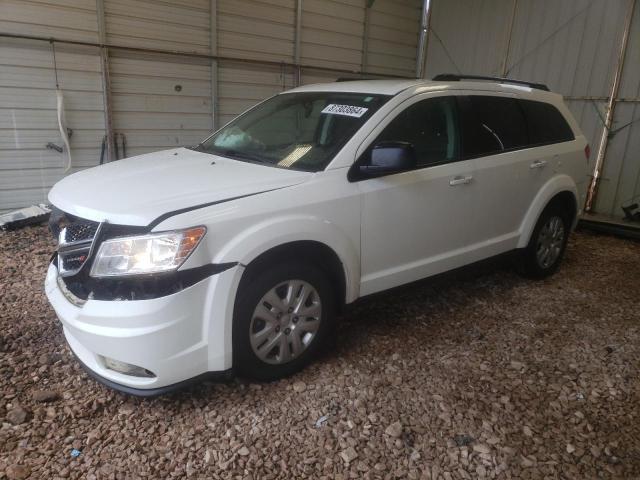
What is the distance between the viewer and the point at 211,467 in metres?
2.20

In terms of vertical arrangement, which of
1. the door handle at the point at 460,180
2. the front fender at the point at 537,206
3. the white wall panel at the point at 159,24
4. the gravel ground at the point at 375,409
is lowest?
the gravel ground at the point at 375,409

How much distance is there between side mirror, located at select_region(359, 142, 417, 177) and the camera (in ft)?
9.00

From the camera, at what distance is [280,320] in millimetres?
2652

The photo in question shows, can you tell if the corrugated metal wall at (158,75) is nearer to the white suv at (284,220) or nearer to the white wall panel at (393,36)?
the white wall panel at (393,36)

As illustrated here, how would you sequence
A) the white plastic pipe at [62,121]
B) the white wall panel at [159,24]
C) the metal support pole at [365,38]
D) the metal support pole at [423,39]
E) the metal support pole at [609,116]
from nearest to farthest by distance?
the white plastic pipe at [62,121] → the white wall panel at [159,24] → the metal support pole at [609,116] → the metal support pole at [365,38] → the metal support pole at [423,39]

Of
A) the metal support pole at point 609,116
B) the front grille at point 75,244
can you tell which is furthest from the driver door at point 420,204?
the metal support pole at point 609,116

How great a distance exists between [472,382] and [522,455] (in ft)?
1.98

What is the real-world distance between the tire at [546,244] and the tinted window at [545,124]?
0.61 metres

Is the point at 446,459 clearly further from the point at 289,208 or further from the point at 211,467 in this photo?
the point at 289,208

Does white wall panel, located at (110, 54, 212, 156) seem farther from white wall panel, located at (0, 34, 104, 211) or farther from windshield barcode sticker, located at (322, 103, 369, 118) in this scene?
windshield barcode sticker, located at (322, 103, 369, 118)

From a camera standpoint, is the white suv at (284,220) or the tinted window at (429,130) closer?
the white suv at (284,220)

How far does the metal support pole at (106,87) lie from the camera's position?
6.03 metres

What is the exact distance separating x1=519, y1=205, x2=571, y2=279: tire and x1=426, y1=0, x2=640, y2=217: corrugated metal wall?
318cm

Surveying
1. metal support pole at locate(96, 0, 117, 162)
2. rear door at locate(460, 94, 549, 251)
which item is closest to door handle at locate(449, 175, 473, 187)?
rear door at locate(460, 94, 549, 251)
